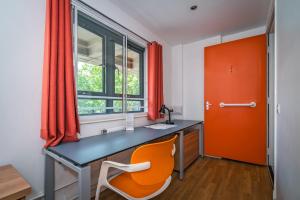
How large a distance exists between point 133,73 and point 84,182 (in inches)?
71.0

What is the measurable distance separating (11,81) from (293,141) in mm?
2032

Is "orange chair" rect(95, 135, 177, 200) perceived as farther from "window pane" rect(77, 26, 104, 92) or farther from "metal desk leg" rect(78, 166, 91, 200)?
"window pane" rect(77, 26, 104, 92)

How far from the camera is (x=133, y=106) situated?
240 cm

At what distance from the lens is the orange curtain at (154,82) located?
2.51m

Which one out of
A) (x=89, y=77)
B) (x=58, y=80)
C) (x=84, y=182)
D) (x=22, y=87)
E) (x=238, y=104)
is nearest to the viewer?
(x=84, y=182)

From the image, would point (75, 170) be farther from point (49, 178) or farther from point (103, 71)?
point (103, 71)

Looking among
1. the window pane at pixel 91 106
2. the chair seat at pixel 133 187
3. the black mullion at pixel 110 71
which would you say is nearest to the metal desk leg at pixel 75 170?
the chair seat at pixel 133 187

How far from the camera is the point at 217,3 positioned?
1.92 metres

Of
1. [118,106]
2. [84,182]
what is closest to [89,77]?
[118,106]

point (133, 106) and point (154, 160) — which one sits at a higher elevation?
point (133, 106)

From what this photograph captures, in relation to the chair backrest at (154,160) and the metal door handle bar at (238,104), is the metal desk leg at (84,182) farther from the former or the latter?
the metal door handle bar at (238,104)

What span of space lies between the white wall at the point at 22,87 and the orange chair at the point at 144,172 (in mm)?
655

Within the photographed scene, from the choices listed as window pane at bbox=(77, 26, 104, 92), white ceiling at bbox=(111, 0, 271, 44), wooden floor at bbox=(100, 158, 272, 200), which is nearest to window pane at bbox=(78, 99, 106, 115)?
window pane at bbox=(77, 26, 104, 92)

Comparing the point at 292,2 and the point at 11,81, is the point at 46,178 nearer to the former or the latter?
the point at 11,81
